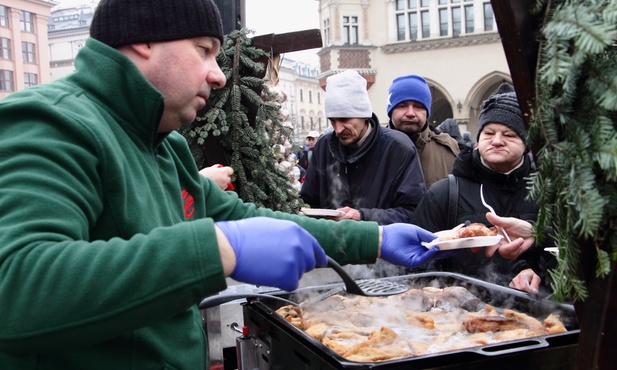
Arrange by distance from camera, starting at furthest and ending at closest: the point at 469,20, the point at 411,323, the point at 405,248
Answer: the point at 469,20
the point at 411,323
the point at 405,248

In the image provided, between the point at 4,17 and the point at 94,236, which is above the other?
the point at 4,17

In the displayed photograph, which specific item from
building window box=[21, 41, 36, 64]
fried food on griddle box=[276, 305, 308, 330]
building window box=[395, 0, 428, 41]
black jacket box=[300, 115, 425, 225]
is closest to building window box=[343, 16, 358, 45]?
building window box=[395, 0, 428, 41]

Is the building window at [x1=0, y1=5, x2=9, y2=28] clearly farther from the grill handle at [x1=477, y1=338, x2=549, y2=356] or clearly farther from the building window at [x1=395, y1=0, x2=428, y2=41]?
the grill handle at [x1=477, y1=338, x2=549, y2=356]

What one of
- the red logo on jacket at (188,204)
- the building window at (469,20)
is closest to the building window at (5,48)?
the building window at (469,20)

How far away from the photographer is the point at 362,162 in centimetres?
365

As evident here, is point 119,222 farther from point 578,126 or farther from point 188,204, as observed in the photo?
point 578,126

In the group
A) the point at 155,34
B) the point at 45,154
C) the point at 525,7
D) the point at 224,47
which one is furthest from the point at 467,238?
the point at 224,47

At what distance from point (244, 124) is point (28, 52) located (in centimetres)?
4152

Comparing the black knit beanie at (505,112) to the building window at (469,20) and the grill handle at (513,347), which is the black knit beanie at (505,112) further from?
the building window at (469,20)

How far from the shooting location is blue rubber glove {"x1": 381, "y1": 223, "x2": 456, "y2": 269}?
202cm

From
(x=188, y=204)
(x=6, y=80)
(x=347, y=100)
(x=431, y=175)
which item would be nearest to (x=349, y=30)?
(x=431, y=175)

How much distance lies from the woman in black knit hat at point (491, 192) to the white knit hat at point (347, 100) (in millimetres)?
877

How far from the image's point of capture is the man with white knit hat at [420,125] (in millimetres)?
4188

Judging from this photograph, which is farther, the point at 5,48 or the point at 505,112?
the point at 5,48
